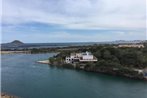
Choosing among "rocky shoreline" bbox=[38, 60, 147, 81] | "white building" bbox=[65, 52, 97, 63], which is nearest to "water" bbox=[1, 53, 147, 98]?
"rocky shoreline" bbox=[38, 60, 147, 81]

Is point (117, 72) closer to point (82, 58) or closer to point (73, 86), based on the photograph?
point (73, 86)

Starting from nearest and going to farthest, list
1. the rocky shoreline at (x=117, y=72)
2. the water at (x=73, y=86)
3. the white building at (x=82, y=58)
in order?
the water at (x=73, y=86) → the rocky shoreline at (x=117, y=72) → the white building at (x=82, y=58)

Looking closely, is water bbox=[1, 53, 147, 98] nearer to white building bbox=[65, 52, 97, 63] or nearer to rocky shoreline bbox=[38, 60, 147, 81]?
rocky shoreline bbox=[38, 60, 147, 81]

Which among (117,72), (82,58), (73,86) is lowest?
(73,86)

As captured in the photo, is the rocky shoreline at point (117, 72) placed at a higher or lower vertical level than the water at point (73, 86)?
higher

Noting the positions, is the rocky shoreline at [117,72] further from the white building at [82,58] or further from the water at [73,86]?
the white building at [82,58]

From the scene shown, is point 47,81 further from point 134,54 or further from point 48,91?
point 134,54

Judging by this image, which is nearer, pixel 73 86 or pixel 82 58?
pixel 73 86

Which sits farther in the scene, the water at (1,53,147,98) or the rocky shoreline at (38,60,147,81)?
the rocky shoreline at (38,60,147,81)

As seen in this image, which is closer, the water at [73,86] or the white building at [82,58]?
the water at [73,86]

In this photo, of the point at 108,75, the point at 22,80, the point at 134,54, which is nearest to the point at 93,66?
the point at 108,75

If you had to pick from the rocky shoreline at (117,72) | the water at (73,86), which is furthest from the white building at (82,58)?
the water at (73,86)

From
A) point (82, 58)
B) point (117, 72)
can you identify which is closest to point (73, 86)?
point (117, 72)
